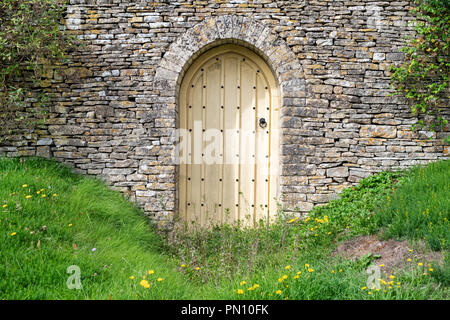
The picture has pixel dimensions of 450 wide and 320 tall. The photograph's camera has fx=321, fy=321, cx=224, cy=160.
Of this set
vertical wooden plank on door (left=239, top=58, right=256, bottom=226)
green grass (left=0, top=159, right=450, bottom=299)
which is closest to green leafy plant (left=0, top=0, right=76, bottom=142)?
green grass (left=0, top=159, right=450, bottom=299)

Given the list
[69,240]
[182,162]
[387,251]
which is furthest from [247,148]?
[69,240]

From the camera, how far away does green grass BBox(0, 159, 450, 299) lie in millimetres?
2506

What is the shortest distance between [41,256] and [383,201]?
3759 mm

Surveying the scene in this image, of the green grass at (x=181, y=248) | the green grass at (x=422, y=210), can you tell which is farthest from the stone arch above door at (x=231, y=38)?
the green grass at (x=422, y=210)

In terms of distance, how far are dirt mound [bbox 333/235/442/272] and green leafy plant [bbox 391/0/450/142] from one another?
220 centimetres

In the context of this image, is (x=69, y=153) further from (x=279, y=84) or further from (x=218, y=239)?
(x=279, y=84)

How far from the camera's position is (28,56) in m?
4.78

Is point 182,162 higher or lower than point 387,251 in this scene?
higher

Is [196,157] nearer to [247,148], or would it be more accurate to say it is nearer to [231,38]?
[247,148]

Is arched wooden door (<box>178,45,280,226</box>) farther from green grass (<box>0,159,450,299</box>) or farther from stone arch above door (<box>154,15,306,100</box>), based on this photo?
green grass (<box>0,159,450,299</box>)

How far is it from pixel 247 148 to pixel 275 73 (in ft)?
3.87

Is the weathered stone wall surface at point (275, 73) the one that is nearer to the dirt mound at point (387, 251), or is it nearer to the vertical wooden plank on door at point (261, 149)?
the vertical wooden plank on door at point (261, 149)

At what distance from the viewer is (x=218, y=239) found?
445 centimetres

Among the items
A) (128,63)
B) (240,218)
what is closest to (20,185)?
(128,63)
